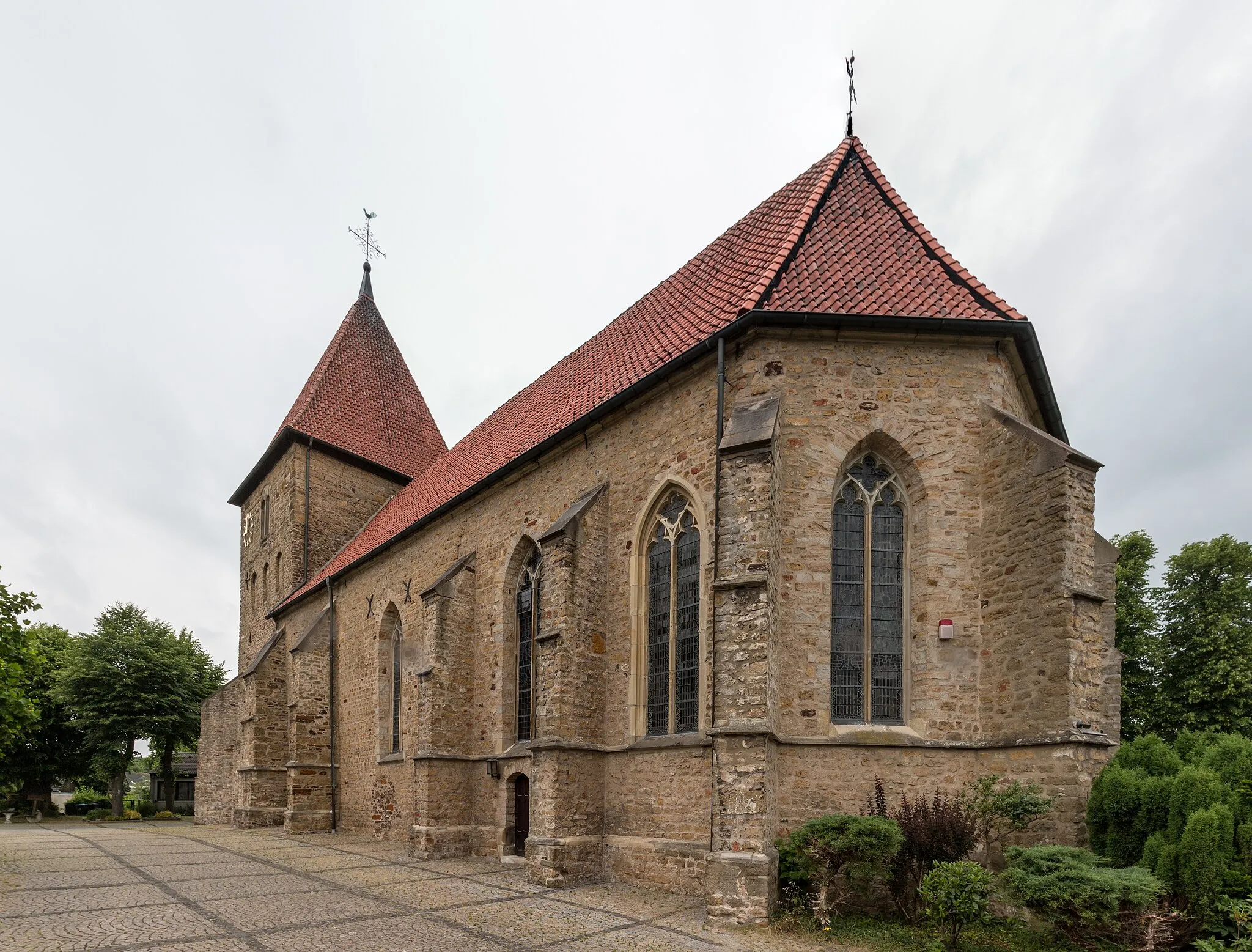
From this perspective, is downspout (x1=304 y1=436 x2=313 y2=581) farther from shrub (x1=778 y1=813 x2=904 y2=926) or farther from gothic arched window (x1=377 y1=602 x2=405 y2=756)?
shrub (x1=778 y1=813 x2=904 y2=926)

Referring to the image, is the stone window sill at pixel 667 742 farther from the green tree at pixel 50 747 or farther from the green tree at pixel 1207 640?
the green tree at pixel 50 747

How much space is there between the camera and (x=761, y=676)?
27.9ft

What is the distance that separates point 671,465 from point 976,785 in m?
5.40

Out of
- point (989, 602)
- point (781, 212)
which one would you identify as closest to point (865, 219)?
point (781, 212)

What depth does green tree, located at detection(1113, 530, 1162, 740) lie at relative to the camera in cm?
2180

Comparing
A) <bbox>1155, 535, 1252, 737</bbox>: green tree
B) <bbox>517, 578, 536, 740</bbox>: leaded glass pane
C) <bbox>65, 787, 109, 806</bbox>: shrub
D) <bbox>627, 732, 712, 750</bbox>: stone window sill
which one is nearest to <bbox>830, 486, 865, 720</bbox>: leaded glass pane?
<bbox>627, 732, 712, 750</bbox>: stone window sill

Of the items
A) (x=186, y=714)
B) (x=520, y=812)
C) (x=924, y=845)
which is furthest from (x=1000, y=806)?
(x=186, y=714)

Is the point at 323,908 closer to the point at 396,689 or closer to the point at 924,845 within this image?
the point at 924,845

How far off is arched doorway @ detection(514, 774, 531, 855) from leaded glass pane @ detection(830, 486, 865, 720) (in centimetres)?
607

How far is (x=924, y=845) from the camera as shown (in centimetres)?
795

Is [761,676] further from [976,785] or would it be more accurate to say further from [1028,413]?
[1028,413]

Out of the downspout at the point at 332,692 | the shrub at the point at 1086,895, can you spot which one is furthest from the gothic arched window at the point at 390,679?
the shrub at the point at 1086,895

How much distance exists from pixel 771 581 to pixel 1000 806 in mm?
3206

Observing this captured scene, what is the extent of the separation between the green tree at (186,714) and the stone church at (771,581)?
22.7 m
